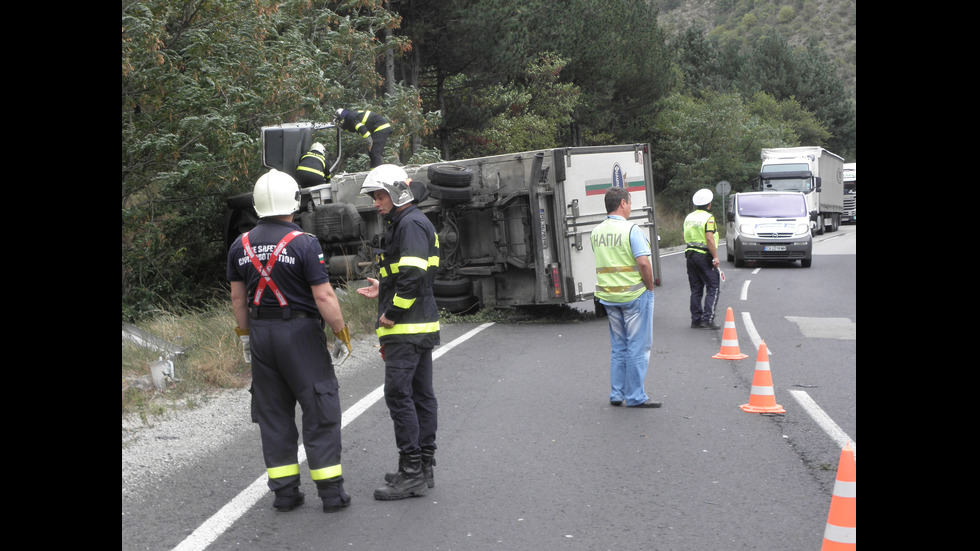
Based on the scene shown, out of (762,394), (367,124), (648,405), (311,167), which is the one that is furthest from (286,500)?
(367,124)

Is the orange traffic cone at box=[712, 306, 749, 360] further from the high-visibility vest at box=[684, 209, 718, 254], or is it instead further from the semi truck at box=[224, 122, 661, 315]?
the semi truck at box=[224, 122, 661, 315]

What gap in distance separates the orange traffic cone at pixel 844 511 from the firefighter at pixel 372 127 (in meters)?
9.55

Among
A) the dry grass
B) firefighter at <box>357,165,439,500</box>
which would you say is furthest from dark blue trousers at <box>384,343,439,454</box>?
the dry grass

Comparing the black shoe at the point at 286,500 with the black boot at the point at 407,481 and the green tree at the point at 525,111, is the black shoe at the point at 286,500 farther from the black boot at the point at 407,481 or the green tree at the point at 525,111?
the green tree at the point at 525,111

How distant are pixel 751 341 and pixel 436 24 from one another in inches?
717

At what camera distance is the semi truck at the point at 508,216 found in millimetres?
12539

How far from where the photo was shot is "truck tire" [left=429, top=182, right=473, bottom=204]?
1218 centimetres

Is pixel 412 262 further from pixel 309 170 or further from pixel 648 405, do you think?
pixel 309 170

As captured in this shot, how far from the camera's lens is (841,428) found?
6.95 meters

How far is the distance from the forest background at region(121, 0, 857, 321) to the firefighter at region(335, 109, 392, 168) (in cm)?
146

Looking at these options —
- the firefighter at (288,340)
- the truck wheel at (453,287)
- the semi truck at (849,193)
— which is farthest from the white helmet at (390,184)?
the semi truck at (849,193)

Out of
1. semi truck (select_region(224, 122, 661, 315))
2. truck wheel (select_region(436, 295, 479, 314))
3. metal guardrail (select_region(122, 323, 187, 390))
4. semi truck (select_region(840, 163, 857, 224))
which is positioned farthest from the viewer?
semi truck (select_region(840, 163, 857, 224))

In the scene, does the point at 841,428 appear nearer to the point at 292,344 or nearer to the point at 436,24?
the point at 292,344

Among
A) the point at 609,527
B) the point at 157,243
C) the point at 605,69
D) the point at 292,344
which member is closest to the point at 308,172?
the point at 157,243
